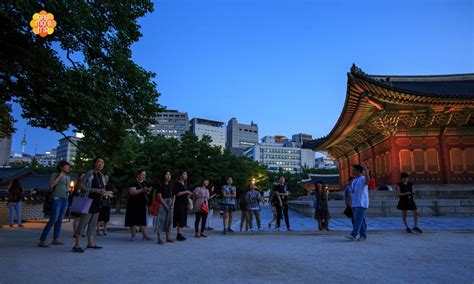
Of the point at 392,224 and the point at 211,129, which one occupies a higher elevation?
the point at 211,129

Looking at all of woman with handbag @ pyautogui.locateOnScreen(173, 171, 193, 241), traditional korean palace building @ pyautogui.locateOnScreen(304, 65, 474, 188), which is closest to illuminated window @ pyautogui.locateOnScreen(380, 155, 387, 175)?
traditional korean palace building @ pyautogui.locateOnScreen(304, 65, 474, 188)

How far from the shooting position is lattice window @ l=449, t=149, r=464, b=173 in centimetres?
2042

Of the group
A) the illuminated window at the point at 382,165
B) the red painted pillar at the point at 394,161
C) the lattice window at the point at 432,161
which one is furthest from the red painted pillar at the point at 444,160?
the illuminated window at the point at 382,165

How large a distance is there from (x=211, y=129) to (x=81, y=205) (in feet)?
521

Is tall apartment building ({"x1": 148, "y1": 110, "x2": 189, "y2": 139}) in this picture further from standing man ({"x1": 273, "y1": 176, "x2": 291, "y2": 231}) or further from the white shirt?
the white shirt

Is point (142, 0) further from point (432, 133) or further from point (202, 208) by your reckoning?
point (432, 133)

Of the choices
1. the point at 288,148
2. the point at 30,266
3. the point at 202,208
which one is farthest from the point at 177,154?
the point at 288,148

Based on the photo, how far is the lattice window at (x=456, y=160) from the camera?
20.4 metres

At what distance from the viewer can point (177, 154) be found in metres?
26.7

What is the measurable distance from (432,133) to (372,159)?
5162 millimetres

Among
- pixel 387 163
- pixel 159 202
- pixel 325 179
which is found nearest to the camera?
pixel 159 202

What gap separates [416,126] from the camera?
20.8 metres

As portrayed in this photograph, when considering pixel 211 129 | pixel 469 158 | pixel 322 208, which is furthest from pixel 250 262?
pixel 211 129

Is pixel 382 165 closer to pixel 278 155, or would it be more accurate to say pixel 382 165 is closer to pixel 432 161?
pixel 432 161
